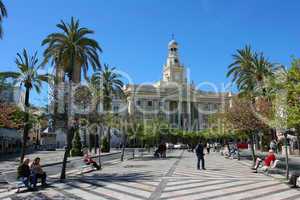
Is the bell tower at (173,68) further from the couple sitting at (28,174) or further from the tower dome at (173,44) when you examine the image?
the couple sitting at (28,174)

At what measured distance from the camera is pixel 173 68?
12544 cm

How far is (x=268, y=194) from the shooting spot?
1279 cm

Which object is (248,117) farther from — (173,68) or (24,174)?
(173,68)

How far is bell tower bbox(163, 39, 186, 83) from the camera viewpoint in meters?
125

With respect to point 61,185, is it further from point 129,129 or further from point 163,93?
point 163,93

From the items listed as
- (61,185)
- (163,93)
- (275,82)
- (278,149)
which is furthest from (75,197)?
(163,93)

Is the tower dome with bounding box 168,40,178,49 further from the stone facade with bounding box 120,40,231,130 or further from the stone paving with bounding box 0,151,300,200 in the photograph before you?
the stone paving with bounding box 0,151,300,200

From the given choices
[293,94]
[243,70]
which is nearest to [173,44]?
[243,70]

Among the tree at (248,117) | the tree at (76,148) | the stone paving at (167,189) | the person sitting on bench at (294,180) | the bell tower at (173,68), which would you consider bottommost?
the stone paving at (167,189)

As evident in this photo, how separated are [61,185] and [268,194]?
8.24 metres

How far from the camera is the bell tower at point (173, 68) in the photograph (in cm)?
12538

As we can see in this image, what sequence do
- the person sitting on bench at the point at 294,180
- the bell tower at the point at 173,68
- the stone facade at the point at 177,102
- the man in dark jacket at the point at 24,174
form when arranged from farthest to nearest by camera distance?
the bell tower at the point at 173,68 → the stone facade at the point at 177,102 → the man in dark jacket at the point at 24,174 → the person sitting on bench at the point at 294,180

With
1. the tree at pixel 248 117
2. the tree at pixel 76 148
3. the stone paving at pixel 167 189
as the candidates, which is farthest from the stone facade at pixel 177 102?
the stone paving at pixel 167 189

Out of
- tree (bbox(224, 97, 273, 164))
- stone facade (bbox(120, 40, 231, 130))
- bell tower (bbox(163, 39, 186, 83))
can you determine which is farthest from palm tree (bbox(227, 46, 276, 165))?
bell tower (bbox(163, 39, 186, 83))
